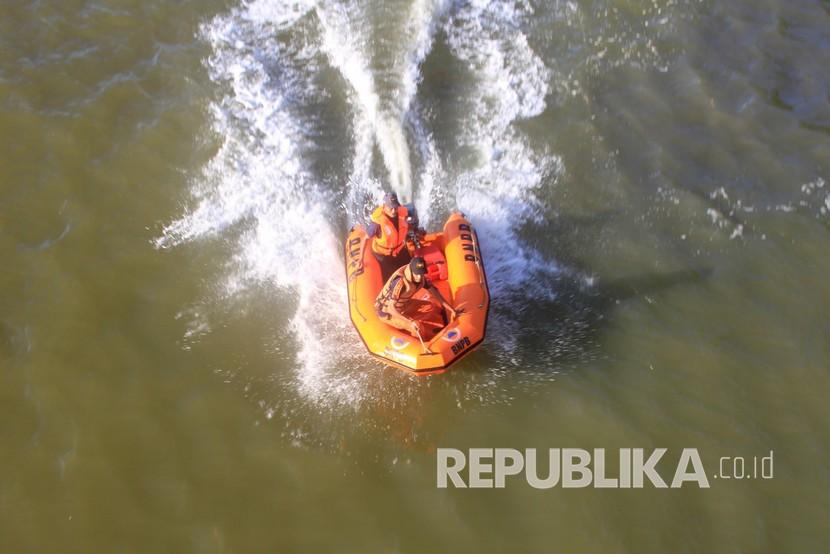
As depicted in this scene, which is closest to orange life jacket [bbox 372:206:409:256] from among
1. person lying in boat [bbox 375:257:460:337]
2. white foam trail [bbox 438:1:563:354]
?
person lying in boat [bbox 375:257:460:337]

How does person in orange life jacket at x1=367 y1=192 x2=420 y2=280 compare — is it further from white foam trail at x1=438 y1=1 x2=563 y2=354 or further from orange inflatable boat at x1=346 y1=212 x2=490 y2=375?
white foam trail at x1=438 y1=1 x2=563 y2=354

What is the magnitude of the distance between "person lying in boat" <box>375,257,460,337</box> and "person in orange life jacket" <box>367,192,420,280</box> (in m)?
0.56

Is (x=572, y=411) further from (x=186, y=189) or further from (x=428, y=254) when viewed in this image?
(x=186, y=189)

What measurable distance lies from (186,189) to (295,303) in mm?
2313

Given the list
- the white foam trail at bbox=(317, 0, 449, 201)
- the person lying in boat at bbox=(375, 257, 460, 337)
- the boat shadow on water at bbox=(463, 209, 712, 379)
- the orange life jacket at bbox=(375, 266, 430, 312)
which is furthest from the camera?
the white foam trail at bbox=(317, 0, 449, 201)

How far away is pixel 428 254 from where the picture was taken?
7941mm

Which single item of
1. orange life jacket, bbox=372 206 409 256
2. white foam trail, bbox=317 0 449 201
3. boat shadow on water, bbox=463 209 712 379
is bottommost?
boat shadow on water, bbox=463 209 712 379

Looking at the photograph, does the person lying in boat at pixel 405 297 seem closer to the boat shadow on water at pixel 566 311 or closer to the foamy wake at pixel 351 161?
the foamy wake at pixel 351 161

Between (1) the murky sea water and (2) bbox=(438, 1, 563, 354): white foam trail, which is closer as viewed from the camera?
(1) the murky sea water

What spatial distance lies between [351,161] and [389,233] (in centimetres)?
195

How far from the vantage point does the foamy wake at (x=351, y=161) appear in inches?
309

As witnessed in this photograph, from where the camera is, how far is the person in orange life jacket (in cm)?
767

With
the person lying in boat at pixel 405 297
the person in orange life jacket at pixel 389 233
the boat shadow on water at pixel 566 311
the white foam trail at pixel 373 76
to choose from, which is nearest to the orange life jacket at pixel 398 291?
the person lying in boat at pixel 405 297

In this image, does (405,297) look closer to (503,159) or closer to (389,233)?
(389,233)
